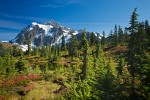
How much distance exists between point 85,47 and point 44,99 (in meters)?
21.0

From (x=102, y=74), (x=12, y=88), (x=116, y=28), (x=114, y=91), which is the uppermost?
(x=116, y=28)

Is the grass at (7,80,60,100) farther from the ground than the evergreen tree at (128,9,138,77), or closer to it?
closer to it

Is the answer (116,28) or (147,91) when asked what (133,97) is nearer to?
(147,91)

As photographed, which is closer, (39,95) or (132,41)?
(132,41)

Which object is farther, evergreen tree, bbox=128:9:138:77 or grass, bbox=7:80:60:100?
grass, bbox=7:80:60:100

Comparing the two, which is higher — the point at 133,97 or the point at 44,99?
the point at 133,97

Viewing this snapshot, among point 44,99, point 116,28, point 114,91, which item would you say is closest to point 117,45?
point 116,28

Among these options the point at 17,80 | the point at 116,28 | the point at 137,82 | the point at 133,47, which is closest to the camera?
the point at 137,82

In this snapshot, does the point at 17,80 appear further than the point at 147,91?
Yes

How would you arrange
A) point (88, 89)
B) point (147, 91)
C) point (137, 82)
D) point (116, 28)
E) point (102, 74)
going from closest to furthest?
point (147, 91), point (137, 82), point (102, 74), point (88, 89), point (116, 28)

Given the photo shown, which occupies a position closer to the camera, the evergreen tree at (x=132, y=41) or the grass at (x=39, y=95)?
the evergreen tree at (x=132, y=41)

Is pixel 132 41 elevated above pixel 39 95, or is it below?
above

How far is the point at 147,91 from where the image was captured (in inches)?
518

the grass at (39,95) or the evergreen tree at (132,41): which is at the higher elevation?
the evergreen tree at (132,41)
